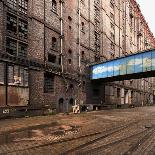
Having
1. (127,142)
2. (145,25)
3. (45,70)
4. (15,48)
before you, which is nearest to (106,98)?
(45,70)

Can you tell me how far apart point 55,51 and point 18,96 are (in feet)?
24.0

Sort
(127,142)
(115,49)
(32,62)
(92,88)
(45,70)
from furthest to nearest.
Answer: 1. (115,49)
2. (92,88)
3. (45,70)
4. (32,62)
5. (127,142)

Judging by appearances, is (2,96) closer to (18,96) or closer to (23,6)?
(18,96)

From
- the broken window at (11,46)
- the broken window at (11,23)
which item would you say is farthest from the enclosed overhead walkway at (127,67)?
the broken window at (11,23)

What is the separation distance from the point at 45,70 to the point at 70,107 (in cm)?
586

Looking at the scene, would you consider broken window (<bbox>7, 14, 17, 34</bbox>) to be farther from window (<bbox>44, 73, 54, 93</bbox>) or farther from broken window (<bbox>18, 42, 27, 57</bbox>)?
window (<bbox>44, 73, 54, 93</bbox>)

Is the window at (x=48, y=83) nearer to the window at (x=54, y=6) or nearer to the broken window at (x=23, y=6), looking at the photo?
the broken window at (x=23, y=6)

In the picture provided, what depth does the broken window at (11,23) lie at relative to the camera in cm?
1911

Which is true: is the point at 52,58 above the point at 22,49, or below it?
below

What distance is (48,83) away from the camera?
914 inches

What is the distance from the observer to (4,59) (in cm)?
1777

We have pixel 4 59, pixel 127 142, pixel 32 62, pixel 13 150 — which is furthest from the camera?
pixel 32 62

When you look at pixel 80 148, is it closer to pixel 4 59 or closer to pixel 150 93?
pixel 4 59

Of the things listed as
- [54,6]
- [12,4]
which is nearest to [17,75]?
[12,4]
